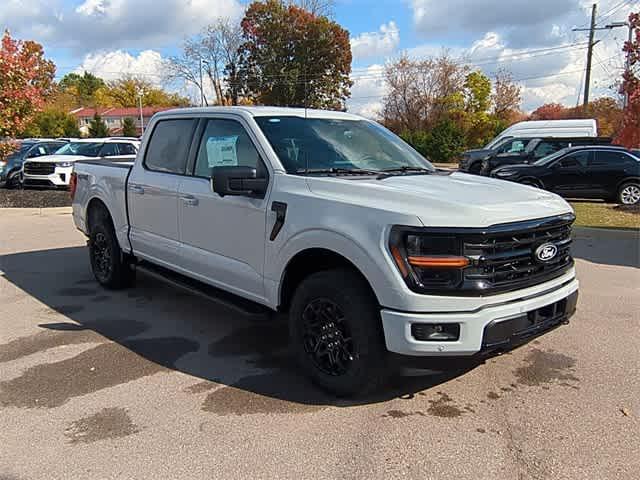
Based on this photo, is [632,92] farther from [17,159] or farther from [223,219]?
[17,159]

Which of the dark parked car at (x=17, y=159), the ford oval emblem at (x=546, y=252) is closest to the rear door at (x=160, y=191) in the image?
the ford oval emblem at (x=546, y=252)


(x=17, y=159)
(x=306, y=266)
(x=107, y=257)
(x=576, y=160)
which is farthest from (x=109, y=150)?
(x=306, y=266)

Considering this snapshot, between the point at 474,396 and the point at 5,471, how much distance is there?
2.91 meters

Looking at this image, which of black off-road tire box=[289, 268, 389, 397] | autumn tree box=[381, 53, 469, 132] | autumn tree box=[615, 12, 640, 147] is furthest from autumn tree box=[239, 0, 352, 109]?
black off-road tire box=[289, 268, 389, 397]

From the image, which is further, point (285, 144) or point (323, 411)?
point (285, 144)

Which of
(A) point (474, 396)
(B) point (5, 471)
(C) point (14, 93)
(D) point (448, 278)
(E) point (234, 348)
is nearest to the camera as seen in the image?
(B) point (5, 471)

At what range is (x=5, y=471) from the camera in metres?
2.97

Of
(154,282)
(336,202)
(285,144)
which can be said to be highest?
(285,144)

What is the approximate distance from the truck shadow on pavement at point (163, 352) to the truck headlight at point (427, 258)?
0.59 metres

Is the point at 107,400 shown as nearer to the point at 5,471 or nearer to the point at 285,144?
the point at 5,471

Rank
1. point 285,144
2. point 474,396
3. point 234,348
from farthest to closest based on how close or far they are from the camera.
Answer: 1. point 234,348
2. point 285,144
3. point 474,396

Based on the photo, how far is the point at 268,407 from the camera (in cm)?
368

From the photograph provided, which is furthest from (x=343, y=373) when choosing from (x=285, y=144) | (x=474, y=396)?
(x=285, y=144)

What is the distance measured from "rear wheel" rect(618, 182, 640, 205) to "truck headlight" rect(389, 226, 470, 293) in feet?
45.8
